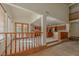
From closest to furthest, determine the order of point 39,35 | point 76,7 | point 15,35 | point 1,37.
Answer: point 1,37 → point 15,35 → point 39,35 → point 76,7

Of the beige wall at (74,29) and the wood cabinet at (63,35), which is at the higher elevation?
the beige wall at (74,29)

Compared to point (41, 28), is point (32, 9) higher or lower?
higher

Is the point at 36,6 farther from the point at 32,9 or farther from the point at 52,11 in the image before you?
the point at 52,11

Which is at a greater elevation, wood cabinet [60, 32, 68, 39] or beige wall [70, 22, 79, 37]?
beige wall [70, 22, 79, 37]

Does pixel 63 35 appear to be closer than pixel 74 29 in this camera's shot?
Yes

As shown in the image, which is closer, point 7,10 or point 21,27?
point 21,27

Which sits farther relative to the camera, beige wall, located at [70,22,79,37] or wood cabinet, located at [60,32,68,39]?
beige wall, located at [70,22,79,37]

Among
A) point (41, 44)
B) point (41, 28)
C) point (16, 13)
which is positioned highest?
point (16, 13)

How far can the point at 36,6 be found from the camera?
13.6 ft

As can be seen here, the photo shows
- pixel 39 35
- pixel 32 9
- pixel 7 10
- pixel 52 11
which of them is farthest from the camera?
pixel 52 11

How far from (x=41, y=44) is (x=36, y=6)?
1.82 metres

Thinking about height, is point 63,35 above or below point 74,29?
below

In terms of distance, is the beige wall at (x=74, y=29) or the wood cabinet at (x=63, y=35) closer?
the wood cabinet at (x=63, y=35)

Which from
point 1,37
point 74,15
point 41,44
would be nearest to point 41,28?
point 41,44
